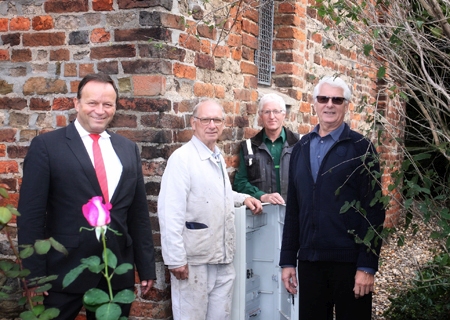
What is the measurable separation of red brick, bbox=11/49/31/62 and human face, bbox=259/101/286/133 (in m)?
1.94

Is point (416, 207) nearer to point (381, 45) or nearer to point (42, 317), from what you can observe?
point (381, 45)

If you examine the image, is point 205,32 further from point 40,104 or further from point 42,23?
point 40,104

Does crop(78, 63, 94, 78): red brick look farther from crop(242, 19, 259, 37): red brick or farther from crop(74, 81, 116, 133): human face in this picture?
crop(242, 19, 259, 37): red brick

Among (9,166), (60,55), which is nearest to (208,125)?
(60,55)

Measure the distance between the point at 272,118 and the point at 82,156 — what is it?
230 centimetres

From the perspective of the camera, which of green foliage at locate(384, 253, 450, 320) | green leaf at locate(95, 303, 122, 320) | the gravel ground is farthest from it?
the gravel ground

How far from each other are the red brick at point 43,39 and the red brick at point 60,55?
5 cm

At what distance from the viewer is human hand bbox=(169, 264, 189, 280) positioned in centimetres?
403

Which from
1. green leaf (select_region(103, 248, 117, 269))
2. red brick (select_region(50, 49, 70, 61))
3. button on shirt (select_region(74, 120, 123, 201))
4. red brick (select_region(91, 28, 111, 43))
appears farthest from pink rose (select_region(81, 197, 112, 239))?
red brick (select_region(50, 49, 70, 61))

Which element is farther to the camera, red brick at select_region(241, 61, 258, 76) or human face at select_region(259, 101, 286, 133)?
red brick at select_region(241, 61, 258, 76)

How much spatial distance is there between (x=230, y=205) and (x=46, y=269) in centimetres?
150

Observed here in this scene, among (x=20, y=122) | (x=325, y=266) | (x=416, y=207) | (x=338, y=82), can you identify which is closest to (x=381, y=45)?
(x=338, y=82)

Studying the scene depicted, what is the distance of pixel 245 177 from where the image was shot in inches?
209

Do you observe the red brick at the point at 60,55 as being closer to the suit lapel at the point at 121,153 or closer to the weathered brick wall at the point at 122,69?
the weathered brick wall at the point at 122,69
